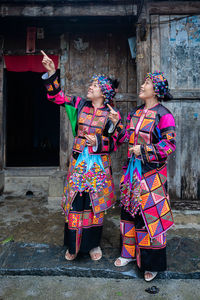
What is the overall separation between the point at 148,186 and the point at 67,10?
10.1 ft

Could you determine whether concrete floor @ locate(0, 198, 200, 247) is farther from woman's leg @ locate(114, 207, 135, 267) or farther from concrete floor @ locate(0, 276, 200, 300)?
concrete floor @ locate(0, 276, 200, 300)

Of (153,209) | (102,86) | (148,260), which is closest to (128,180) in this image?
(153,209)

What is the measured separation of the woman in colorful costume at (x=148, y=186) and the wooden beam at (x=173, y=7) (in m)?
2.07

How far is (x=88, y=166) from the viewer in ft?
7.73

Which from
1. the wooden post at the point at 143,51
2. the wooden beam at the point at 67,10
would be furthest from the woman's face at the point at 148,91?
the wooden beam at the point at 67,10

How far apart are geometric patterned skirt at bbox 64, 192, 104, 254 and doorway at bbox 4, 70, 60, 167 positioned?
734 cm

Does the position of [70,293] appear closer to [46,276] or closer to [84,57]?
[46,276]

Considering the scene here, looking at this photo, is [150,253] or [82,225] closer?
[150,253]

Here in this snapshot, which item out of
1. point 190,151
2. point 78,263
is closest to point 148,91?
point 78,263

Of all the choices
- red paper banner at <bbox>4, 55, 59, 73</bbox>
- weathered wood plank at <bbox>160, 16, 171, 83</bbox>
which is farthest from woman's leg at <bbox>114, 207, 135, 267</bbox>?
red paper banner at <bbox>4, 55, 59, 73</bbox>

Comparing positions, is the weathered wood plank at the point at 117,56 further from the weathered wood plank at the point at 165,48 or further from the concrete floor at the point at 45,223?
the concrete floor at the point at 45,223

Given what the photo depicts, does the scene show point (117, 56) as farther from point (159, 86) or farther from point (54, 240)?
point (54, 240)

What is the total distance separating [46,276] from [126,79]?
3575 mm

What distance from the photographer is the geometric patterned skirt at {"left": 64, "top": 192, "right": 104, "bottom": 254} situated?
232 centimetres
